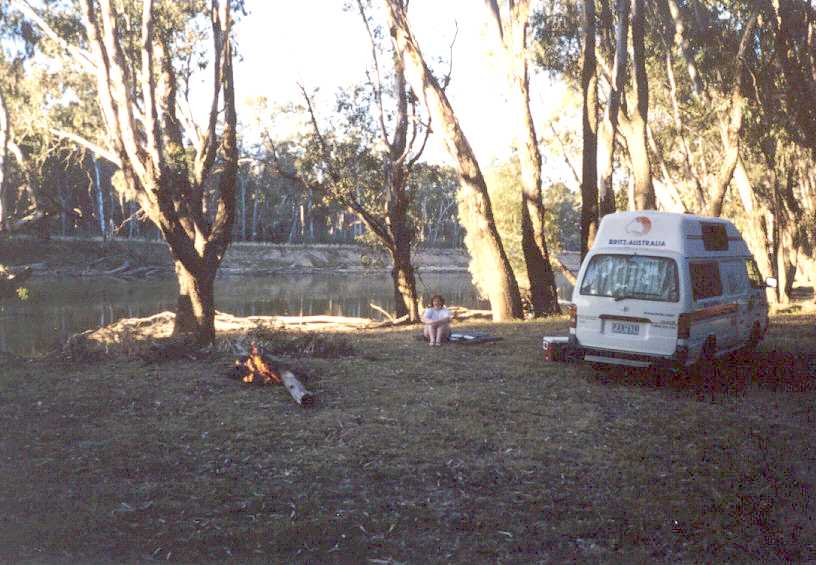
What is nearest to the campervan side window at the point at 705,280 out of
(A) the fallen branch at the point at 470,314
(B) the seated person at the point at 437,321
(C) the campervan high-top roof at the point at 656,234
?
(C) the campervan high-top roof at the point at 656,234

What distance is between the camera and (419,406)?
783 cm

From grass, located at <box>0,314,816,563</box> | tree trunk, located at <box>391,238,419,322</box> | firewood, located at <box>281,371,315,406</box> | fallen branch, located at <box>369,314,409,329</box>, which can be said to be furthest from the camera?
tree trunk, located at <box>391,238,419,322</box>

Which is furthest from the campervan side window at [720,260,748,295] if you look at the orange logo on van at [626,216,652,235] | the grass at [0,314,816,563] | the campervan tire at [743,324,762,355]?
the orange logo on van at [626,216,652,235]

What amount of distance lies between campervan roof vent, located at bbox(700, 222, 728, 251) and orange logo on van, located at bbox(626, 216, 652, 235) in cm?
92

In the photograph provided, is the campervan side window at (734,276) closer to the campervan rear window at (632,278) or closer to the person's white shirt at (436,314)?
the campervan rear window at (632,278)

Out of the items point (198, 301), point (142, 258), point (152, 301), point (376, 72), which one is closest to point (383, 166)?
point (376, 72)

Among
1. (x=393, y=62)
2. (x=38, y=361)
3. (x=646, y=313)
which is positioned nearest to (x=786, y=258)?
(x=393, y=62)

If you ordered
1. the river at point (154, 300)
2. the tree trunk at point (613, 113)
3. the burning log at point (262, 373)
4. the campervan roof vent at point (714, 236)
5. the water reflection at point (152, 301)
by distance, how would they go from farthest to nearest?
the river at point (154, 300)
the water reflection at point (152, 301)
the tree trunk at point (613, 113)
the campervan roof vent at point (714, 236)
the burning log at point (262, 373)

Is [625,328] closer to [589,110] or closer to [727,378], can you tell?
[727,378]

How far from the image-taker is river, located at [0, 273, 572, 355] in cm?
2755

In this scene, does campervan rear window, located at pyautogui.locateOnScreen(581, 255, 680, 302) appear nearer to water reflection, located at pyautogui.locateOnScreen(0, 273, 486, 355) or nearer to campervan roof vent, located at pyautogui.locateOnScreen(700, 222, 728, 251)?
campervan roof vent, located at pyautogui.locateOnScreen(700, 222, 728, 251)

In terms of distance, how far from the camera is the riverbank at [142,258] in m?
52.8

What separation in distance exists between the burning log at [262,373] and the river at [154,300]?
1318 centimetres

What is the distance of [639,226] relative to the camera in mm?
9617
